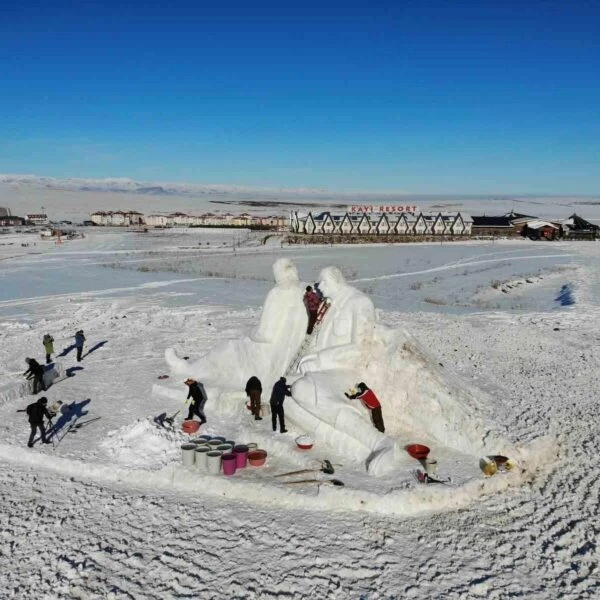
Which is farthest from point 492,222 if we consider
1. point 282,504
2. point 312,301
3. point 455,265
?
point 282,504

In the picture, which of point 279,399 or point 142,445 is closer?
point 142,445

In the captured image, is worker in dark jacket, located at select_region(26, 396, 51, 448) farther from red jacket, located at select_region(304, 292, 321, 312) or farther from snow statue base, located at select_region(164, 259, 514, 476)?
red jacket, located at select_region(304, 292, 321, 312)

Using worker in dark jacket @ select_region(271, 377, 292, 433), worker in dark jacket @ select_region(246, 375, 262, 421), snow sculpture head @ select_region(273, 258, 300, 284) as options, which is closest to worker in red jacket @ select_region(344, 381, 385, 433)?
worker in dark jacket @ select_region(271, 377, 292, 433)

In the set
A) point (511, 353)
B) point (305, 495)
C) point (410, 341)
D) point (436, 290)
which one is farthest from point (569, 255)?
point (305, 495)

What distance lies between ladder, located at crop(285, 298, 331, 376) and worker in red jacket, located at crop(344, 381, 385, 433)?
1742mm

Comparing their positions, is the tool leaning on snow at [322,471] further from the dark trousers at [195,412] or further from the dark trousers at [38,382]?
the dark trousers at [38,382]

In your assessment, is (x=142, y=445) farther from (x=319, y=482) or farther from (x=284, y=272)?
(x=284, y=272)

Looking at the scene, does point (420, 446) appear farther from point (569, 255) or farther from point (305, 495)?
point (569, 255)

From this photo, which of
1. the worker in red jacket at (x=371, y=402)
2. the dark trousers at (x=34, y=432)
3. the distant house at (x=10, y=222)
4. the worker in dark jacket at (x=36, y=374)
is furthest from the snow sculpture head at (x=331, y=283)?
the distant house at (x=10, y=222)

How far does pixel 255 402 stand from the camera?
424 inches

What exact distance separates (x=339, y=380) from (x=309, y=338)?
5.87ft

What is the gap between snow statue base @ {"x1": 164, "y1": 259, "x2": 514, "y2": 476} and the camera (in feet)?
30.9

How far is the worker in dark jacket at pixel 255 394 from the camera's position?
10.7 meters

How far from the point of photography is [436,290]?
32.4 meters
